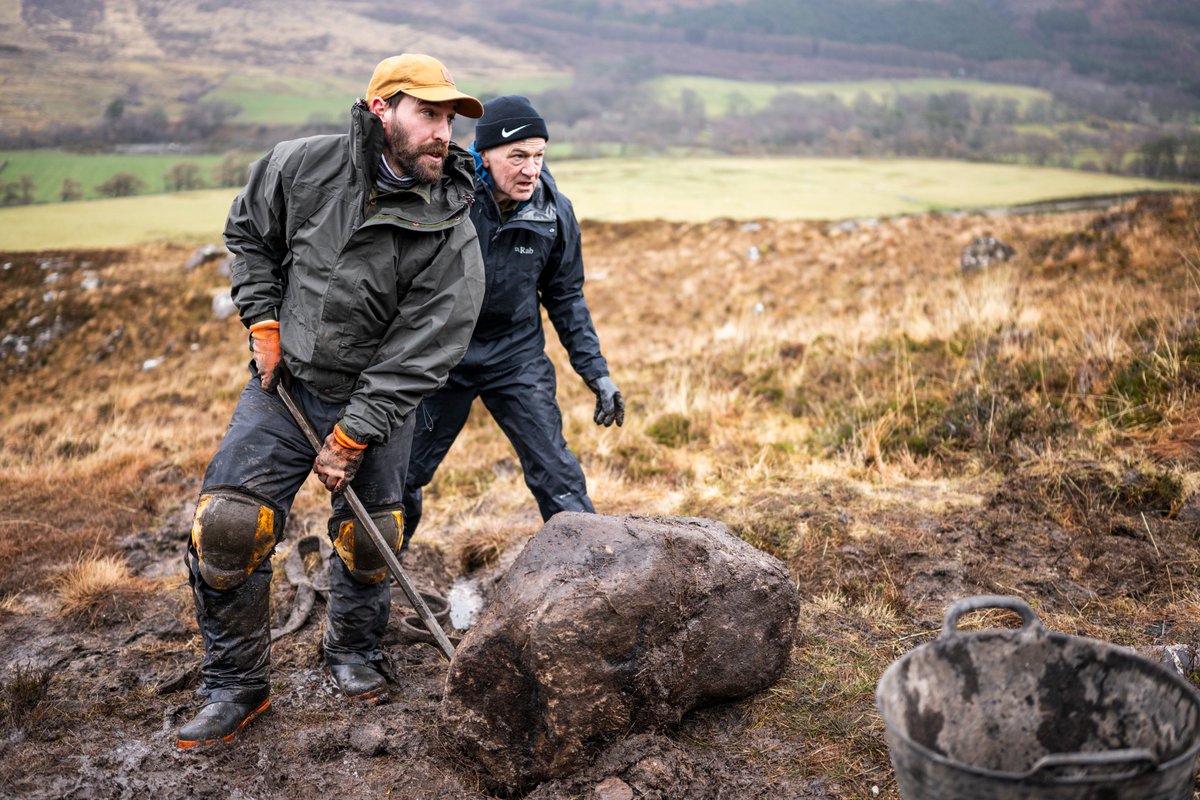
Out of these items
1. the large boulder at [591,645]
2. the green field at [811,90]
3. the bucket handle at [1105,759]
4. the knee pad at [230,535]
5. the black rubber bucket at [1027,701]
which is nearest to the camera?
the bucket handle at [1105,759]

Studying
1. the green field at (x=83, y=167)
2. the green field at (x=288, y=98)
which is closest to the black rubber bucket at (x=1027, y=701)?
the green field at (x=83, y=167)

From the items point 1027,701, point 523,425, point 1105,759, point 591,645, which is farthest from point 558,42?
point 1105,759

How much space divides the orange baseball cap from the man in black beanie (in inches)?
24.8

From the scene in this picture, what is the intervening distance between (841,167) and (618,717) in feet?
90.5

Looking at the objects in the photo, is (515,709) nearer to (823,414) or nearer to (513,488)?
(513,488)

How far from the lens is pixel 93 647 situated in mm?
4316

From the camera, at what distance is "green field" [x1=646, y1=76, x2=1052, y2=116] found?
52050 millimetres

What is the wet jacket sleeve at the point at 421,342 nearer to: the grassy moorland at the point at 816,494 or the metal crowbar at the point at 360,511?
the metal crowbar at the point at 360,511

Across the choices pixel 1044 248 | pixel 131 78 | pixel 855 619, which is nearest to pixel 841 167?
pixel 1044 248

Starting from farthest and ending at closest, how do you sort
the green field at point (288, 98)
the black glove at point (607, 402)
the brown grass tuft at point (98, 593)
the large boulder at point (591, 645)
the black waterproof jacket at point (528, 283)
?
the green field at point (288, 98) → the brown grass tuft at point (98, 593) → the black glove at point (607, 402) → the black waterproof jacket at point (528, 283) → the large boulder at point (591, 645)

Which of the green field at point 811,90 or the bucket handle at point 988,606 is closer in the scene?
the bucket handle at point 988,606

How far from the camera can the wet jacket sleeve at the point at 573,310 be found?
14.3 ft

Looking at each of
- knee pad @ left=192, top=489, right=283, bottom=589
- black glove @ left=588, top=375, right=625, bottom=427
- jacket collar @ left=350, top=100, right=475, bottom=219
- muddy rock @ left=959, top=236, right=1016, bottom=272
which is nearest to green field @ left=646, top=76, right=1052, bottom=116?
muddy rock @ left=959, top=236, right=1016, bottom=272

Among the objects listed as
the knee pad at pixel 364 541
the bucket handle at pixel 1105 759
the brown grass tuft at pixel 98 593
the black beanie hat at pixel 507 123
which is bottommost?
the brown grass tuft at pixel 98 593
